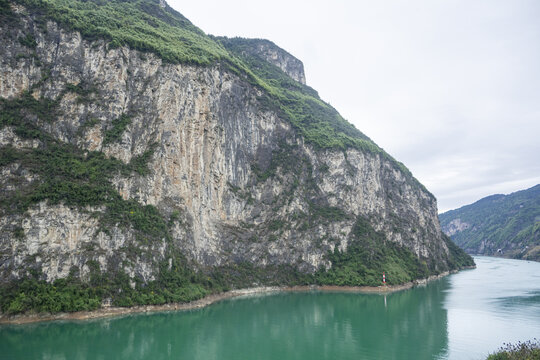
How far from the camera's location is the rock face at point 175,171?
41312 millimetres

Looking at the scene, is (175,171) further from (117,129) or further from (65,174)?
(65,174)

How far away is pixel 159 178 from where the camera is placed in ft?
174

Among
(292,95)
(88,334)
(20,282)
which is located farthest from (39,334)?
(292,95)

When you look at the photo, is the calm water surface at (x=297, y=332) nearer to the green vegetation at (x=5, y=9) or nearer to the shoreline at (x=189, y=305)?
the shoreline at (x=189, y=305)

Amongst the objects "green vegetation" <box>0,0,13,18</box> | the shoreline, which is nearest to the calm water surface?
the shoreline

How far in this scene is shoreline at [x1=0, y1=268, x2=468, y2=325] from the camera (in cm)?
3484

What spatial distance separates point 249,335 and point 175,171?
2790 cm

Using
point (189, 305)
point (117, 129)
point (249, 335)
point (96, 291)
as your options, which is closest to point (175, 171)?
point (117, 129)

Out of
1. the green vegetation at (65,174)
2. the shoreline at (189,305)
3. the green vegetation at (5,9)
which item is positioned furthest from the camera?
the green vegetation at (5,9)

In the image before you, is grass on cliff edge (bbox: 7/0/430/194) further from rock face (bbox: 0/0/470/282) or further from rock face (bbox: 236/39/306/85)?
rock face (bbox: 236/39/306/85)

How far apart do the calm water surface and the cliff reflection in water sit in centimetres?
8

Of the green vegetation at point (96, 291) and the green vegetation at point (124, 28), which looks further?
the green vegetation at point (124, 28)

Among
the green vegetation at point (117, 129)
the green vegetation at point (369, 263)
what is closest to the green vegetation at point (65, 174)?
the green vegetation at point (117, 129)

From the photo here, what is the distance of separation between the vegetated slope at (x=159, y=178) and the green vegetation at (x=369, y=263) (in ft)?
0.96
